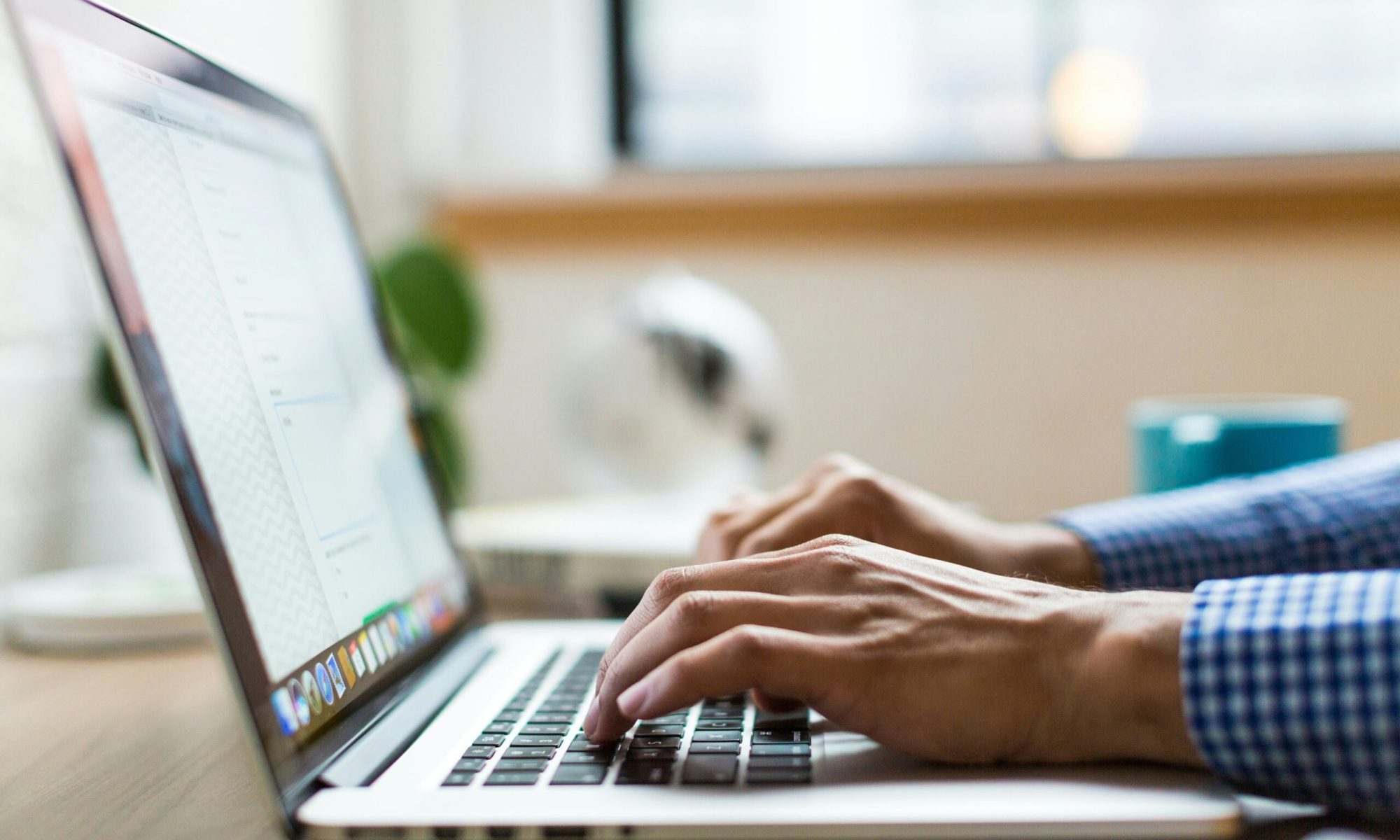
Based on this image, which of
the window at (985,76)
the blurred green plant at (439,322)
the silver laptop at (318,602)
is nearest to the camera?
the silver laptop at (318,602)

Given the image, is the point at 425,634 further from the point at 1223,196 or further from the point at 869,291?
the point at 1223,196

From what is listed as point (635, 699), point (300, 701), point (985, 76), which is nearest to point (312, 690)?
point (300, 701)

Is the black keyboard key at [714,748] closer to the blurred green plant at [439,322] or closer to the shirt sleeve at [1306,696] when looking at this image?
the shirt sleeve at [1306,696]

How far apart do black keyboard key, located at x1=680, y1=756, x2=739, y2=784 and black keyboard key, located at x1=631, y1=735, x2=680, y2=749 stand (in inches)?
0.8

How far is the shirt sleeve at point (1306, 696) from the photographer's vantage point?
369mm

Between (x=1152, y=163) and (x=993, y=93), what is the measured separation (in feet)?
1.21

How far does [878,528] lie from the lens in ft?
1.98

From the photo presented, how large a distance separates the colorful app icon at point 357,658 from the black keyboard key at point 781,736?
164 mm

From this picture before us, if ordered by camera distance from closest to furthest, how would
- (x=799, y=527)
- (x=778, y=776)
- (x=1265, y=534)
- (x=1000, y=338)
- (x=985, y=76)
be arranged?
(x=778, y=776), (x=799, y=527), (x=1265, y=534), (x=1000, y=338), (x=985, y=76)

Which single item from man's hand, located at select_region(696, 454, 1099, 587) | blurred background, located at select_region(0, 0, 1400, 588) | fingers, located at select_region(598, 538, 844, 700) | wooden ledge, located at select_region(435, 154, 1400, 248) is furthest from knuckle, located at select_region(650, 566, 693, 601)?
wooden ledge, located at select_region(435, 154, 1400, 248)

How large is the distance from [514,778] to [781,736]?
104mm

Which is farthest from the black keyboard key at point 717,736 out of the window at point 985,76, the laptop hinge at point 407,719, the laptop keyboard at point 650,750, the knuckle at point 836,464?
the window at point 985,76

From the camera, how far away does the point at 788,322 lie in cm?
150

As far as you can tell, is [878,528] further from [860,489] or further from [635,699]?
[635,699]
